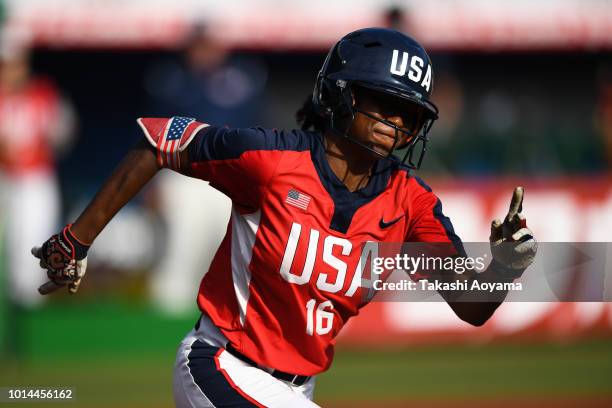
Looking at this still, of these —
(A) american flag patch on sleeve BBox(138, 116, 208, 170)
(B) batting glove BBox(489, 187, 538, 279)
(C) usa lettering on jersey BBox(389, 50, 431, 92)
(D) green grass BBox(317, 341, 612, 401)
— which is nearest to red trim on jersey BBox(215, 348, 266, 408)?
(A) american flag patch on sleeve BBox(138, 116, 208, 170)

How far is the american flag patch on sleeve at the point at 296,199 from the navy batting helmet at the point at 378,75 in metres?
0.33

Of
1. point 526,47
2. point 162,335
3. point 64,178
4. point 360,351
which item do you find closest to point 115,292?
point 162,335

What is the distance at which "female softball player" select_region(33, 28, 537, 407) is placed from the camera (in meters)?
4.13

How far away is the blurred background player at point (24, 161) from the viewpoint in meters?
10.2

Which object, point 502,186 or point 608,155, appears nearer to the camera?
point 502,186

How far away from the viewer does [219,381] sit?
4.12 metres

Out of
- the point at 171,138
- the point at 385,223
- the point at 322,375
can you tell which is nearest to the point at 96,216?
the point at 171,138

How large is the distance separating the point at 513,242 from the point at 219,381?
131cm

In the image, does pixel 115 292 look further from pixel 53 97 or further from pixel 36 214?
pixel 53 97

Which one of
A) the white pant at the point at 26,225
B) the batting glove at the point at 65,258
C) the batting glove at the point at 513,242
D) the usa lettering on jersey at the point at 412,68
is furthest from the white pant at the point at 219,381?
the white pant at the point at 26,225

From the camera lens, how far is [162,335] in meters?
10.5

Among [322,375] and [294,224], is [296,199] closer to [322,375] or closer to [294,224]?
[294,224]

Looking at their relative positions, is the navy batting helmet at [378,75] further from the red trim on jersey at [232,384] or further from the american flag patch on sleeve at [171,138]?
the red trim on jersey at [232,384]

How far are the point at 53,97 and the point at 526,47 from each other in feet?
21.4
